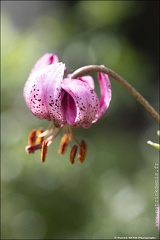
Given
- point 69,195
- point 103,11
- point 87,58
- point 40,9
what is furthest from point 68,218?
point 40,9

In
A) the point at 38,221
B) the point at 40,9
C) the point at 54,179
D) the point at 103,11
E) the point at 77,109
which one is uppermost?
the point at 40,9

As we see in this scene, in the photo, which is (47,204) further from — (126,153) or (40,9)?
(40,9)

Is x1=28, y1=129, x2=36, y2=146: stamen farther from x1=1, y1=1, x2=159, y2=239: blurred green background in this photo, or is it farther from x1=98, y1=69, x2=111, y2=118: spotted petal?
x1=1, y1=1, x2=159, y2=239: blurred green background

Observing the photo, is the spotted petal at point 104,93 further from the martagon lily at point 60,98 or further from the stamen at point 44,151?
the stamen at point 44,151

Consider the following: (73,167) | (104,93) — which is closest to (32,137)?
(104,93)

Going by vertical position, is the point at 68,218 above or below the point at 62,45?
below

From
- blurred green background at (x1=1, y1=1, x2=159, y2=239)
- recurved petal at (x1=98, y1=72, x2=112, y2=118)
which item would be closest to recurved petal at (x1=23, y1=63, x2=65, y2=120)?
recurved petal at (x1=98, y1=72, x2=112, y2=118)
